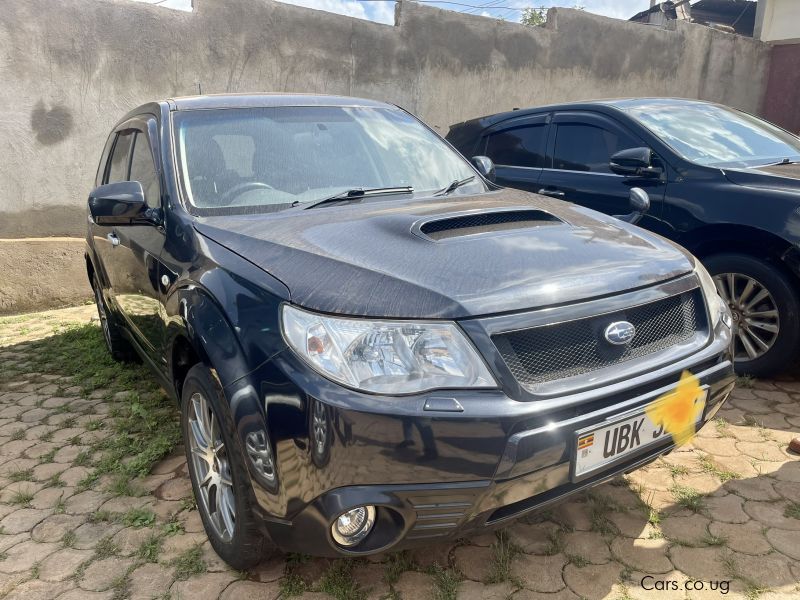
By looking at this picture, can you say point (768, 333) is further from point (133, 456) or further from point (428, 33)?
point (428, 33)

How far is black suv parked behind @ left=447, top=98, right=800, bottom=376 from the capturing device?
3.39 meters

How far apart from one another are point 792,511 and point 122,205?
2.95 metres

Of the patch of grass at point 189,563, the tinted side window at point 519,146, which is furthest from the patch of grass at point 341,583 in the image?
the tinted side window at point 519,146

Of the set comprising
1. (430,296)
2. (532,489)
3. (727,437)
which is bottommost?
(727,437)

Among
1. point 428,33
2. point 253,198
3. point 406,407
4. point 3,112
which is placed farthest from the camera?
point 428,33

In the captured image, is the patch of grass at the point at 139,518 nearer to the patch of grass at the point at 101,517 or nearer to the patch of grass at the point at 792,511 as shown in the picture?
the patch of grass at the point at 101,517

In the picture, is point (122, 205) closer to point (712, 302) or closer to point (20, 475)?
Result: point (20, 475)

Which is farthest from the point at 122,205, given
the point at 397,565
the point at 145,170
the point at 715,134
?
the point at 715,134

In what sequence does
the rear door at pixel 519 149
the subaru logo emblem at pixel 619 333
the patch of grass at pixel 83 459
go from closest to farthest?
1. the subaru logo emblem at pixel 619 333
2. the patch of grass at pixel 83 459
3. the rear door at pixel 519 149

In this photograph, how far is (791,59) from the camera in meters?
11.1

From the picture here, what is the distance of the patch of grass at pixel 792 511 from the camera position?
2.40 metres

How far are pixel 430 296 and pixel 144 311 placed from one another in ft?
5.59

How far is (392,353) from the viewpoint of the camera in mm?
1692

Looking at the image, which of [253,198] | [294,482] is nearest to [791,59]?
[253,198]
